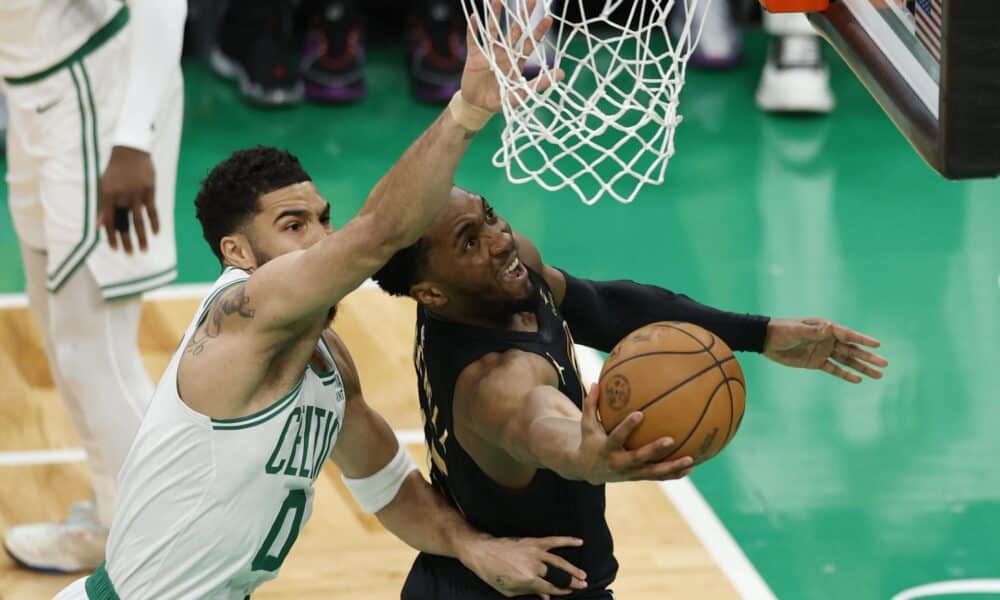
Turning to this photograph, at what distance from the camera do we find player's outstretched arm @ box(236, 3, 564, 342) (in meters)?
3.09

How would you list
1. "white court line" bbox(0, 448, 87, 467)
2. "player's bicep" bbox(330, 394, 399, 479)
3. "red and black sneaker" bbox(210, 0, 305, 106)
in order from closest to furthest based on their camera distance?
"player's bicep" bbox(330, 394, 399, 479) < "white court line" bbox(0, 448, 87, 467) < "red and black sneaker" bbox(210, 0, 305, 106)

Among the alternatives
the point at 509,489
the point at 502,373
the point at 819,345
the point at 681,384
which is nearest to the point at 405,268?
the point at 502,373

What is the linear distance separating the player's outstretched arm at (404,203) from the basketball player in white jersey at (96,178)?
1823 millimetres

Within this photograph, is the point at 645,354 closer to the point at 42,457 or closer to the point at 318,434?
the point at 318,434

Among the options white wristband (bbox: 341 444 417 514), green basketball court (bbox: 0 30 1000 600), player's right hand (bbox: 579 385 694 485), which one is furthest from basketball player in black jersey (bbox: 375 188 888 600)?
green basketball court (bbox: 0 30 1000 600)

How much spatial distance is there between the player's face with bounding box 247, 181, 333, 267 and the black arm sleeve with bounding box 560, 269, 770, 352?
0.71m

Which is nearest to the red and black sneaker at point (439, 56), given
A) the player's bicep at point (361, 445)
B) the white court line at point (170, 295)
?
the white court line at point (170, 295)

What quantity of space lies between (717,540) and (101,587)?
7.54 ft

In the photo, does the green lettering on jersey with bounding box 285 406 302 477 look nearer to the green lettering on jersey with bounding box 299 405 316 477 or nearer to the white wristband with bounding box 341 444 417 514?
the green lettering on jersey with bounding box 299 405 316 477

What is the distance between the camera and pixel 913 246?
25.0ft

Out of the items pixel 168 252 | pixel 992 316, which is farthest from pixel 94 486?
pixel 992 316

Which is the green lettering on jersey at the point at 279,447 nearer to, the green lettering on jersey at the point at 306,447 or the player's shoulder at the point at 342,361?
the green lettering on jersey at the point at 306,447

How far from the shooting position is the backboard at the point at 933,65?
3037 millimetres

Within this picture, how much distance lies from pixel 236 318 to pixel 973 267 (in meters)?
4.71
